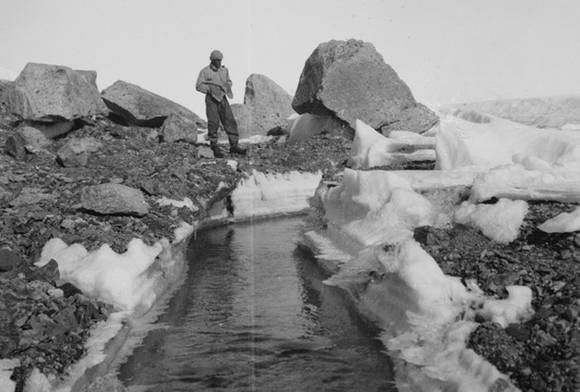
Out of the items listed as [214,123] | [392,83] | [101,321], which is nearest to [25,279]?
[101,321]

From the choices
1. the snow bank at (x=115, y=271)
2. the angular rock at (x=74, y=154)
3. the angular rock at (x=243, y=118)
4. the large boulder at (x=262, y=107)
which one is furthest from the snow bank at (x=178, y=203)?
the large boulder at (x=262, y=107)

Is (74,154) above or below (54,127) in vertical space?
below

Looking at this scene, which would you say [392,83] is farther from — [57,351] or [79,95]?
[57,351]

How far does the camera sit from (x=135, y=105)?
1900 centimetres

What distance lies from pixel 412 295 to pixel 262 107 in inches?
984

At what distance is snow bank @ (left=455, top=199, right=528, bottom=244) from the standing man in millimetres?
9350

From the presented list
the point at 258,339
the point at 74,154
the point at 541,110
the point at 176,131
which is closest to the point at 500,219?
the point at 258,339

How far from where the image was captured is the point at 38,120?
16516mm

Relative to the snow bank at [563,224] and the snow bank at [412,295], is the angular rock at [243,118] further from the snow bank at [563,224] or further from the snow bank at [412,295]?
the snow bank at [563,224]

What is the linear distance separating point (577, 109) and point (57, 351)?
26894mm

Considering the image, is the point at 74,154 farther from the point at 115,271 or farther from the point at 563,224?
the point at 563,224

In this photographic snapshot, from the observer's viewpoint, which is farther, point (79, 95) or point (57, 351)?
point (79, 95)

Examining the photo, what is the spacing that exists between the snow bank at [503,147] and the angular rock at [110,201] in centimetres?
557

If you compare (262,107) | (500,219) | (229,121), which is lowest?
(500,219)
